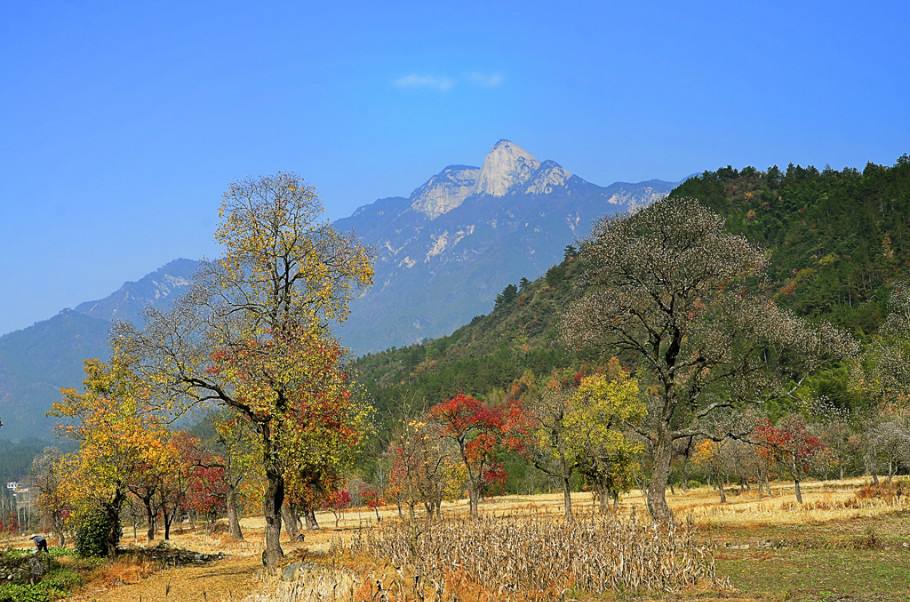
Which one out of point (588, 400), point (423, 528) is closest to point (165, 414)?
point (423, 528)

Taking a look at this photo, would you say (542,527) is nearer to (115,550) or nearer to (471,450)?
(115,550)

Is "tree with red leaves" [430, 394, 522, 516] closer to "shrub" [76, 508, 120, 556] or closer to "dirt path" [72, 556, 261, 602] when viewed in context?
"shrub" [76, 508, 120, 556]

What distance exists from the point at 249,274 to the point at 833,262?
538 feet

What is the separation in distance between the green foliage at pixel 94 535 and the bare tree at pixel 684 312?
24.5 m

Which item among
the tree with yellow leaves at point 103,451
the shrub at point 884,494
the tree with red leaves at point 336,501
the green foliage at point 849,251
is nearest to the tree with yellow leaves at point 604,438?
the shrub at point 884,494

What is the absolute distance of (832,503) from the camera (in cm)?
4634

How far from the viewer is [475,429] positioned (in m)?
67.9

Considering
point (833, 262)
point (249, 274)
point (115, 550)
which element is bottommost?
point (115, 550)

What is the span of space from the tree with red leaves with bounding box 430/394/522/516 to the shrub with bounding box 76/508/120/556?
2984 cm

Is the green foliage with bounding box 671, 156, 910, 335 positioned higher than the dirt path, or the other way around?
the green foliage with bounding box 671, 156, 910, 335

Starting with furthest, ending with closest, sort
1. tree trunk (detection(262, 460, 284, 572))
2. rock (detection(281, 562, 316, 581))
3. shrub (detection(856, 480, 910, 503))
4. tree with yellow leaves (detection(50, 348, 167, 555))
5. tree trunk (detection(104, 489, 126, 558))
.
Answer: shrub (detection(856, 480, 910, 503)) → tree with yellow leaves (detection(50, 348, 167, 555)) → tree trunk (detection(104, 489, 126, 558)) → tree trunk (detection(262, 460, 284, 572)) → rock (detection(281, 562, 316, 581))

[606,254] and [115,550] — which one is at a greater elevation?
[606,254]

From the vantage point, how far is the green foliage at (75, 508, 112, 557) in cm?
3531

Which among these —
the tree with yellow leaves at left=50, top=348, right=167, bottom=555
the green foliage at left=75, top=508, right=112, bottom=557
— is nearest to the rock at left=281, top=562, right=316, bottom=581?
the tree with yellow leaves at left=50, top=348, right=167, bottom=555
